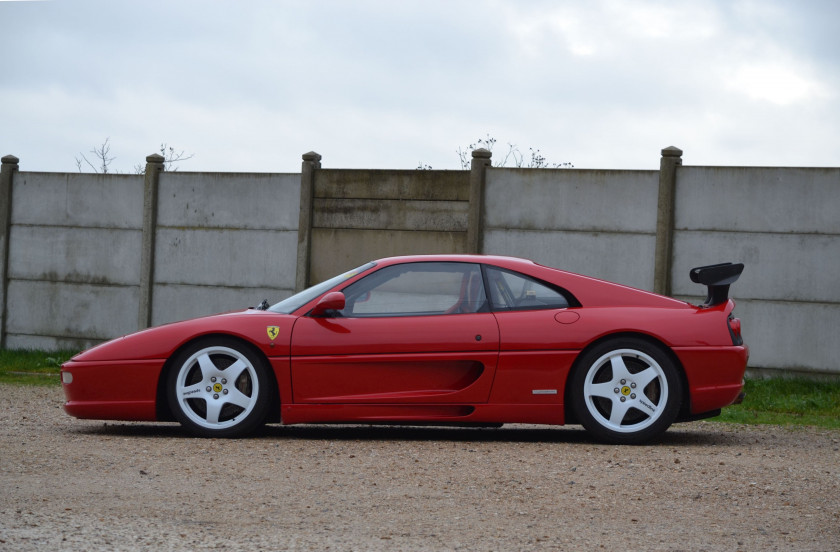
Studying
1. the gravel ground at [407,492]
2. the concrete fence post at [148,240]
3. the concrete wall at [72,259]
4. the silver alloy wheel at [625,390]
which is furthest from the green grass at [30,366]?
the silver alloy wheel at [625,390]

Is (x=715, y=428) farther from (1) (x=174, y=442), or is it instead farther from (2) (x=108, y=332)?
(2) (x=108, y=332)

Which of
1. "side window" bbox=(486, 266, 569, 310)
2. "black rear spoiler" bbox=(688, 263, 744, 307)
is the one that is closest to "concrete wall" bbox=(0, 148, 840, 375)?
"black rear spoiler" bbox=(688, 263, 744, 307)

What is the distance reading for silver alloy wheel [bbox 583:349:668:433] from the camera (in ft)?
23.1

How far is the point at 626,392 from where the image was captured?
7.07m

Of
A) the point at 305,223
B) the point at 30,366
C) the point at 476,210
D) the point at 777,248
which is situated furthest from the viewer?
the point at 30,366

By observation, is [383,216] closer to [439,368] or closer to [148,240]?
[148,240]

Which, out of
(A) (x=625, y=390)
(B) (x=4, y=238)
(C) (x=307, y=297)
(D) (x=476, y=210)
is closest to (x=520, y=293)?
(A) (x=625, y=390)

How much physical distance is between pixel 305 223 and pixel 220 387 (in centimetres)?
748

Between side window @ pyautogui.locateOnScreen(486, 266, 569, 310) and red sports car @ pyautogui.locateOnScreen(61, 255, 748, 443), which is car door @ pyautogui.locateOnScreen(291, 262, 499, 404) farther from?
side window @ pyautogui.locateOnScreen(486, 266, 569, 310)

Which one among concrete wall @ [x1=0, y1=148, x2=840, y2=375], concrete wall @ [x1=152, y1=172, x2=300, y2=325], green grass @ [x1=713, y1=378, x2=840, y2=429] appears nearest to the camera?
green grass @ [x1=713, y1=378, x2=840, y2=429]

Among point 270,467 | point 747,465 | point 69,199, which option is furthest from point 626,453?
point 69,199

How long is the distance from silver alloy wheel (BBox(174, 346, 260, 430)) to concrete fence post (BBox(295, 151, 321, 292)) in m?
7.28

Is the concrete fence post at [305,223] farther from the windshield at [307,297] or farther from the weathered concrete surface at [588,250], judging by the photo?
the windshield at [307,297]

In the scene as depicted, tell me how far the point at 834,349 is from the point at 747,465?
6.57m
